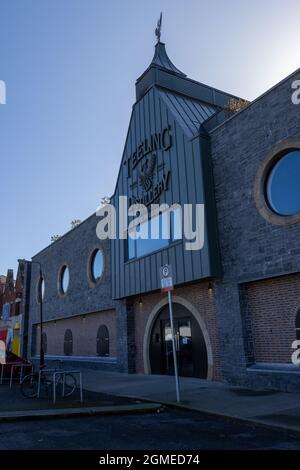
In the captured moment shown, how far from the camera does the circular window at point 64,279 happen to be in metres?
26.0

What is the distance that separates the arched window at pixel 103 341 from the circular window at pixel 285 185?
11.9 metres

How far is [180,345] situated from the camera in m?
15.5

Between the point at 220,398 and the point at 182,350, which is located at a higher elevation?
the point at 182,350

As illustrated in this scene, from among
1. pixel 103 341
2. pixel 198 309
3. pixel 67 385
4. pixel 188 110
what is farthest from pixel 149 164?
pixel 103 341

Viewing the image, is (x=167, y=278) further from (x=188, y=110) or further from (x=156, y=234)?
(x=188, y=110)

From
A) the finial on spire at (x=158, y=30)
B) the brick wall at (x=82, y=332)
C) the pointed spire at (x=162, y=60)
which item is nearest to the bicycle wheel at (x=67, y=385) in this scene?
the brick wall at (x=82, y=332)

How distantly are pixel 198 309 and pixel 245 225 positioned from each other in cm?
358

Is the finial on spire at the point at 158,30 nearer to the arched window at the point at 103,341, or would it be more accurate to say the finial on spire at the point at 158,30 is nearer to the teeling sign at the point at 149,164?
the teeling sign at the point at 149,164

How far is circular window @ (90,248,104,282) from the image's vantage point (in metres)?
21.7

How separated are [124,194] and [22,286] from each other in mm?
19622

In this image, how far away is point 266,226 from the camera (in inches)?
474

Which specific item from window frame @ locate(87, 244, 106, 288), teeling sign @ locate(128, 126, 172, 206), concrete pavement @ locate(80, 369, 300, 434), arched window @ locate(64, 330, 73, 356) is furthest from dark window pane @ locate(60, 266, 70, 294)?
concrete pavement @ locate(80, 369, 300, 434)

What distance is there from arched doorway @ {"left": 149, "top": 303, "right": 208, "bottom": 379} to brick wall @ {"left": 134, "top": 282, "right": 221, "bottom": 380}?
483mm

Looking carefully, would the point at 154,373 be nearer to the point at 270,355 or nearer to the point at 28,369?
the point at 28,369
